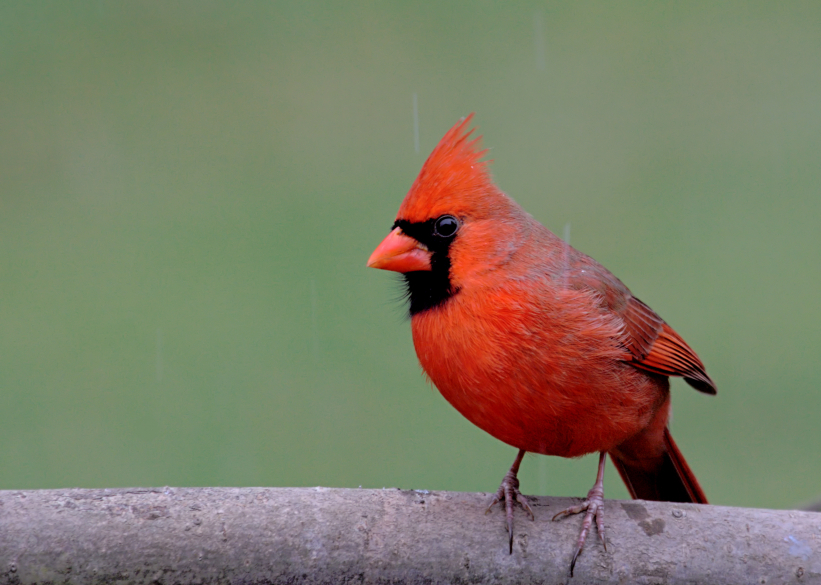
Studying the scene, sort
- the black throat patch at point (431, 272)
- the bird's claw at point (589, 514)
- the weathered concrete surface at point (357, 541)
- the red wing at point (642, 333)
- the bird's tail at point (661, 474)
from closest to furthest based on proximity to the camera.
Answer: the weathered concrete surface at point (357, 541) < the bird's claw at point (589, 514) < the black throat patch at point (431, 272) < the red wing at point (642, 333) < the bird's tail at point (661, 474)

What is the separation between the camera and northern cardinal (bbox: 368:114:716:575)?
5.94 feet

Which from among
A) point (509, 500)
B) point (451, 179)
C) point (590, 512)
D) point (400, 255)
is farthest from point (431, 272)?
point (590, 512)

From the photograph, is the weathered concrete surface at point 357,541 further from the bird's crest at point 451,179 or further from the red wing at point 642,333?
the bird's crest at point 451,179

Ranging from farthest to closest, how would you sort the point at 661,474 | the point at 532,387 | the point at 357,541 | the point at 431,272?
the point at 661,474 → the point at 431,272 → the point at 532,387 → the point at 357,541

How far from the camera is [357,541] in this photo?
1.69 meters

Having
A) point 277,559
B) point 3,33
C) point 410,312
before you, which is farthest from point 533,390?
point 3,33

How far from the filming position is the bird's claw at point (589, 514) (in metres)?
1.77

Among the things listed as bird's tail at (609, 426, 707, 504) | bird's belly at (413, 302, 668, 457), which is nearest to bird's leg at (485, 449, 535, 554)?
bird's belly at (413, 302, 668, 457)

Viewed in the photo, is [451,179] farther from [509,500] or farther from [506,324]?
[509,500]

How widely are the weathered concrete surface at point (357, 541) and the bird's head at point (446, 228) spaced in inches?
19.4

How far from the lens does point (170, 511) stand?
1.66 m

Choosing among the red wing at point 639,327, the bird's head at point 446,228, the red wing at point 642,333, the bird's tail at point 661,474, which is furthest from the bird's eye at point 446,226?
the bird's tail at point 661,474

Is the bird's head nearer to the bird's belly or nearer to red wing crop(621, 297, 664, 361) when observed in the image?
the bird's belly

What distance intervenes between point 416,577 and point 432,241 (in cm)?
73
